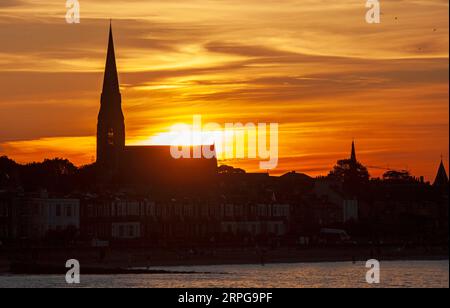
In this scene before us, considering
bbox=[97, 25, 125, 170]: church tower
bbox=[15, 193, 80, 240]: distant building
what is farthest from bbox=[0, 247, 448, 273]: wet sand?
bbox=[97, 25, 125, 170]: church tower

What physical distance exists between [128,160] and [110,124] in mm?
10038

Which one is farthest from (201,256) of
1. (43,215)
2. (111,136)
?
(111,136)

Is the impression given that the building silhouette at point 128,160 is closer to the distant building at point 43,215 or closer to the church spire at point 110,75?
the church spire at point 110,75

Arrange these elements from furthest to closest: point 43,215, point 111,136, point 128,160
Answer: point 111,136 < point 128,160 < point 43,215

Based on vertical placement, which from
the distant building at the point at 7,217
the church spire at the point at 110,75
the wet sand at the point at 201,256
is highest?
the church spire at the point at 110,75

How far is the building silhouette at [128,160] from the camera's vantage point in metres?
178

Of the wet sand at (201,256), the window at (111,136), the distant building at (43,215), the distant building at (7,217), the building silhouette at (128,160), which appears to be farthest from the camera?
the window at (111,136)

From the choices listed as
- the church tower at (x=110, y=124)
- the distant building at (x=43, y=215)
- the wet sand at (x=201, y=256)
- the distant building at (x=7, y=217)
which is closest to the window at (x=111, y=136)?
the church tower at (x=110, y=124)

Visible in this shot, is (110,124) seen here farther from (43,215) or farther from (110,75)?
(43,215)

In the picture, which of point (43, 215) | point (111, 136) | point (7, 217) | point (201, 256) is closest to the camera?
point (7, 217)

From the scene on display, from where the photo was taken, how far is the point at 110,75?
187m

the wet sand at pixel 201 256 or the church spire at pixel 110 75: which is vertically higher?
the church spire at pixel 110 75

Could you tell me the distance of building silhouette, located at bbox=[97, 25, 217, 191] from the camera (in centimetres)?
17750

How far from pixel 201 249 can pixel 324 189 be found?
5671 cm
